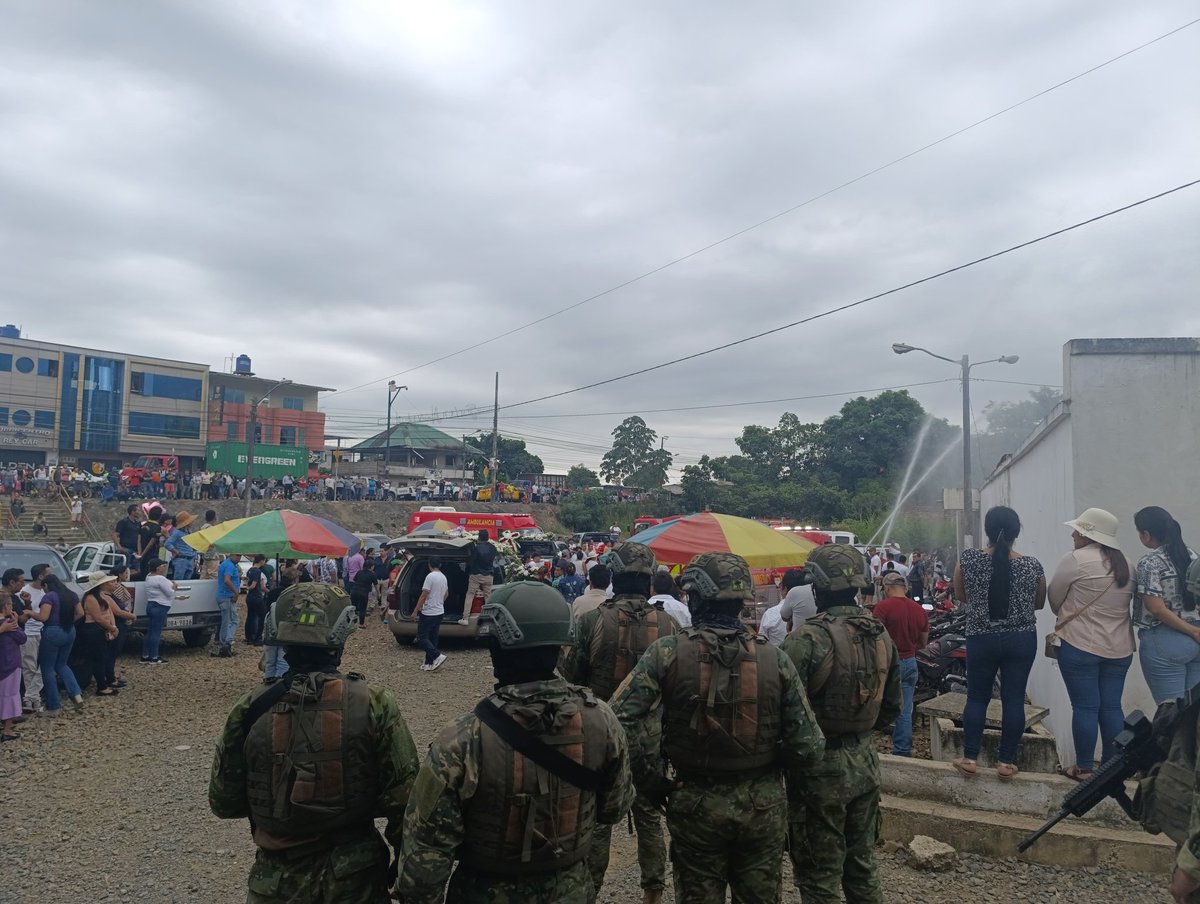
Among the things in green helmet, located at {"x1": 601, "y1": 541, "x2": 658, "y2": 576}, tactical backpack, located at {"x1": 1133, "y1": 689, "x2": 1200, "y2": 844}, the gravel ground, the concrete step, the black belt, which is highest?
green helmet, located at {"x1": 601, "y1": 541, "x2": 658, "y2": 576}

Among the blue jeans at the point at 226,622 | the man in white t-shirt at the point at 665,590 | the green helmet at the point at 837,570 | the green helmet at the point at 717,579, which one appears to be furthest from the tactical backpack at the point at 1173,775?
the blue jeans at the point at 226,622

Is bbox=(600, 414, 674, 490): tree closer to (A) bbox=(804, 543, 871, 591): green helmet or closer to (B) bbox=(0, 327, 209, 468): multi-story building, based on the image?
(B) bbox=(0, 327, 209, 468): multi-story building

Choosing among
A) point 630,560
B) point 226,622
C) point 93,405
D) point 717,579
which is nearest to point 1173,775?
point 717,579

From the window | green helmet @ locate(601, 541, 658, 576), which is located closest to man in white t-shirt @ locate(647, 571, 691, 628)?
green helmet @ locate(601, 541, 658, 576)

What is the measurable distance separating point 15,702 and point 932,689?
386 inches

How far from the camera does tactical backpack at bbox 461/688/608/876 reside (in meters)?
2.47

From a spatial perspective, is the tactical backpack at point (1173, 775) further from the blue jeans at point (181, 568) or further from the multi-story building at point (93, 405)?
the multi-story building at point (93, 405)

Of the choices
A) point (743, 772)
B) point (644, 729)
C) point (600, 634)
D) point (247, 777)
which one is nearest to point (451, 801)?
point (247, 777)

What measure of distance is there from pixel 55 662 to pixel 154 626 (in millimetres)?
2513

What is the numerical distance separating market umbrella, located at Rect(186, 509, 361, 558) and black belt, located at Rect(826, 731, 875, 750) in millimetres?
8168

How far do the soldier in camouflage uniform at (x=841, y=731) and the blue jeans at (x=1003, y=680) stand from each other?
1.25 metres

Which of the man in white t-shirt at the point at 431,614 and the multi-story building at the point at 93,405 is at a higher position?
the multi-story building at the point at 93,405

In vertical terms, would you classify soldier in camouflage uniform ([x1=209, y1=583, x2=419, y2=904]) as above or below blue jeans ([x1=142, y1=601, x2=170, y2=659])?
above

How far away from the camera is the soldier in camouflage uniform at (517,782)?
2.45 metres
